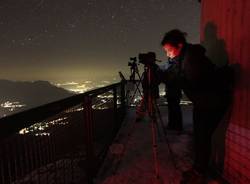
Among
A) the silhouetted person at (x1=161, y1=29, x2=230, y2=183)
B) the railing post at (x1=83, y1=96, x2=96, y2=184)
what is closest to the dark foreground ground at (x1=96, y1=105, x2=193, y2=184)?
the railing post at (x1=83, y1=96, x2=96, y2=184)

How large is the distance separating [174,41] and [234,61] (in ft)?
2.67

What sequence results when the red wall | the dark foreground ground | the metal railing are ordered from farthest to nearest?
the dark foreground ground < the red wall < the metal railing

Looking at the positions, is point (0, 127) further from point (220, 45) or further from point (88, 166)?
point (220, 45)

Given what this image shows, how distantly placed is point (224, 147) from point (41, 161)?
8.48 ft

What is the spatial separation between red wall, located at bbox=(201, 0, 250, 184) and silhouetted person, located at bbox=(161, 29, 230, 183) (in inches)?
9.7

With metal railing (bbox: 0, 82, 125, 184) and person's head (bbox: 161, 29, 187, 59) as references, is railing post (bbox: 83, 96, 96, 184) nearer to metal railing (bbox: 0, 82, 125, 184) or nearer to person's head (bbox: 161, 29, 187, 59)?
metal railing (bbox: 0, 82, 125, 184)

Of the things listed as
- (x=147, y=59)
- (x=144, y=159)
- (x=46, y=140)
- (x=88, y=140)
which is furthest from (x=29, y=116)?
(x=144, y=159)

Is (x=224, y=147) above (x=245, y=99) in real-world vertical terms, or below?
below

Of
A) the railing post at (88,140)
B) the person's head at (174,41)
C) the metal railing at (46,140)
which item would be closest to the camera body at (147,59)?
the person's head at (174,41)

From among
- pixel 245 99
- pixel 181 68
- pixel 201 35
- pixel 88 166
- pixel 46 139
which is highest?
pixel 201 35

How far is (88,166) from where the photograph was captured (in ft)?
11.3

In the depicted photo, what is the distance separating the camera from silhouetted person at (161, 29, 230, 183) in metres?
2.87

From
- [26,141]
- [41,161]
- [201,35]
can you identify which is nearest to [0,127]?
[26,141]

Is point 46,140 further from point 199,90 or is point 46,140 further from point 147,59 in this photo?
point 147,59
